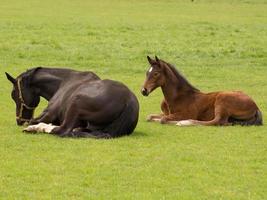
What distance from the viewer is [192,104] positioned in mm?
14711

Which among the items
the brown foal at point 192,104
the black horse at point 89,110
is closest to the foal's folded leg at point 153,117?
the brown foal at point 192,104

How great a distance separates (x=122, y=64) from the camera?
25188 millimetres

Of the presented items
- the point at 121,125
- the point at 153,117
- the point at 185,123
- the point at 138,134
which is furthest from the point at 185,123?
the point at 121,125

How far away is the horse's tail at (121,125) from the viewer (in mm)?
12469

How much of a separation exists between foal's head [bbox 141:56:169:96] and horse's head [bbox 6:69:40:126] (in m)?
2.15

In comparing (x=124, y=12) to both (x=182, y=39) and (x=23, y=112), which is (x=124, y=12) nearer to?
(x=182, y=39)

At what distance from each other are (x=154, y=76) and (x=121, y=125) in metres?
2.22

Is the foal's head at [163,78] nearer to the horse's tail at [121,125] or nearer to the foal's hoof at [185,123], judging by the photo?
the foal's hoof at [185,123]

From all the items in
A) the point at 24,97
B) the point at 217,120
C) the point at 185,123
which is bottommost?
the point at 185,123

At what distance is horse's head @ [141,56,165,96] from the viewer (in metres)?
14.6

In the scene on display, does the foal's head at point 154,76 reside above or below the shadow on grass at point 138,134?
above

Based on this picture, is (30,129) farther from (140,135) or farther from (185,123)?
(185,123)

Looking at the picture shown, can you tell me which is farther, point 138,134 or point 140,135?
point 138,134

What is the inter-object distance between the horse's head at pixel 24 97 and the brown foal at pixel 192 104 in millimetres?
2116
